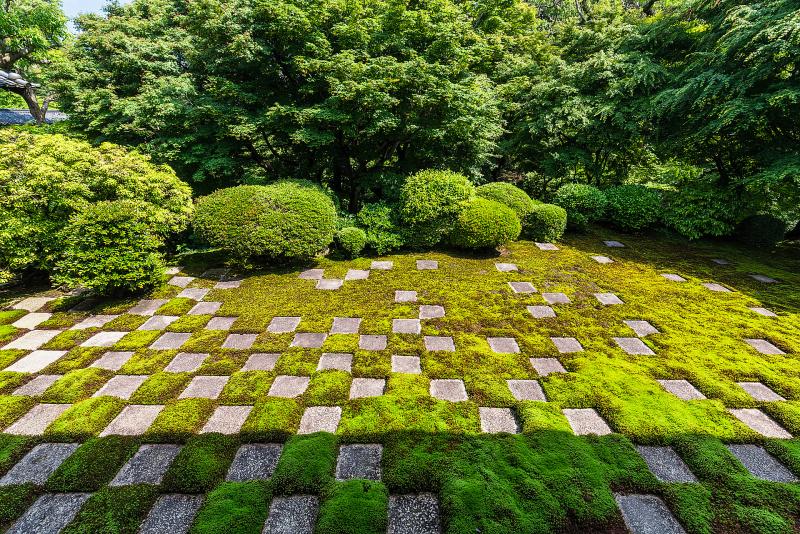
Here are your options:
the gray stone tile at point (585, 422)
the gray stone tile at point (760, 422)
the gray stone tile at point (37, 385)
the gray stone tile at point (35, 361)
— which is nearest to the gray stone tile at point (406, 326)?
the gray stone tile at point (585, 422)

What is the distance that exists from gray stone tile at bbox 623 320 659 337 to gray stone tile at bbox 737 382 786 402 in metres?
1.11

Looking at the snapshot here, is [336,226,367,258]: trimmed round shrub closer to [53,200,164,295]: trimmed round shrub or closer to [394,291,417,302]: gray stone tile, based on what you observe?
[394,291,417,302]: gray stone tile

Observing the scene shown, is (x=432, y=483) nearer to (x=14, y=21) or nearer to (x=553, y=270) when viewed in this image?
(x=553, y=270)

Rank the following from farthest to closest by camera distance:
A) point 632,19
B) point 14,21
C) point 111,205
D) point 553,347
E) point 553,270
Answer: point 14,21 → point 632,19 → point 553,270 → point 111,205 → point 553,347

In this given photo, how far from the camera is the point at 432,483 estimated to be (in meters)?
2.79

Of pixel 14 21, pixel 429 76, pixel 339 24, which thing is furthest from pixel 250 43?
pixel 14 21

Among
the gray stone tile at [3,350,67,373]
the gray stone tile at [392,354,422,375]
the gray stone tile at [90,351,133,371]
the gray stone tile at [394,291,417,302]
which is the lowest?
the gray stone tile at [3,350,67,373]

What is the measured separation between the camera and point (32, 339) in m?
4.82

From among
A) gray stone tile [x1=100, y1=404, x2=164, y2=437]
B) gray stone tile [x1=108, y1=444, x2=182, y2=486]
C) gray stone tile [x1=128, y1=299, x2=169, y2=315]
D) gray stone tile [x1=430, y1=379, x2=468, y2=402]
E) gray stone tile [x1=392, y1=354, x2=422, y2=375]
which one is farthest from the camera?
gray stone tile [x1=128, y1=299, x2=169, y2=315]

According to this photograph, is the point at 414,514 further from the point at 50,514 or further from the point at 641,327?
the point at 641,327

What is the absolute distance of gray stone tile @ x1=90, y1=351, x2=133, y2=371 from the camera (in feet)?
14.0

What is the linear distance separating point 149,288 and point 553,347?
21.9ft

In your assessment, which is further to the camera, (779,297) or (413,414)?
(779,297)

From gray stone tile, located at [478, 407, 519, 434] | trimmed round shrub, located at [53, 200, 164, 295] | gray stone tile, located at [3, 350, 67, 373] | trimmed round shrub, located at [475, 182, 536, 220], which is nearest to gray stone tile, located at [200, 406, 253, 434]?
gray stone tile, located at [478, 407, 519, 434]
